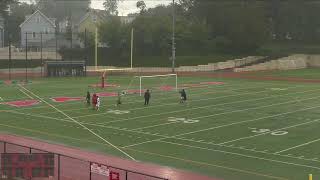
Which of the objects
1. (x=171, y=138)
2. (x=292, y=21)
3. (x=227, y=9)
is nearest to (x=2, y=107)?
(x=171, y=138)

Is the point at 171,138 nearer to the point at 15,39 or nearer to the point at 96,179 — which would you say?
the point at 96,179

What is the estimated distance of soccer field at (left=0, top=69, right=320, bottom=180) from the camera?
19.8 m

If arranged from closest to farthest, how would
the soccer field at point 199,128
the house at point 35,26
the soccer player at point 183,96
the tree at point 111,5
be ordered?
1. the soccer field at point 199,128
2. the soccer player at point 183,96
3. the house at point 35,26
4. the tree at point 111,5

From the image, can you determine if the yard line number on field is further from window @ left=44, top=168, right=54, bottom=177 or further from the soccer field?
window @ left=44, top=168, right=54, bottom=177

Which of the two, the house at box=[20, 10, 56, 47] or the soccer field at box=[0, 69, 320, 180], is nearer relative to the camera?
the soccer field at box=[0, 69, 320, 180]

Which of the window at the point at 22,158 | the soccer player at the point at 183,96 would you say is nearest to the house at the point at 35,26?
the soccer player at the point at 183,96

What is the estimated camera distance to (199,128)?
27000 millimetres

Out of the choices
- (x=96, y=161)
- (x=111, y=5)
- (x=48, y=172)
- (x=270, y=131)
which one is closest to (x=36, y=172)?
(x=48, y=172)

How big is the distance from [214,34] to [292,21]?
1580cm

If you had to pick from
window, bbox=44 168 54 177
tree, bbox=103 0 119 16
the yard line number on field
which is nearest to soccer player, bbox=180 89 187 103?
the yard line number on field

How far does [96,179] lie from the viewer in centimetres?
1670

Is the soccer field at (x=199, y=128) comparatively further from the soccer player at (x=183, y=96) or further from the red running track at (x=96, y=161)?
the red running track at (x=96, y=161)

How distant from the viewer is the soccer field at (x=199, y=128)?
19844mm

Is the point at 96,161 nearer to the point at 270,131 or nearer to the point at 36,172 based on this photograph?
the point at 36,172
